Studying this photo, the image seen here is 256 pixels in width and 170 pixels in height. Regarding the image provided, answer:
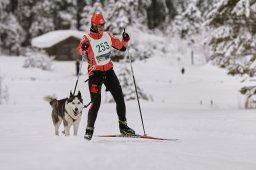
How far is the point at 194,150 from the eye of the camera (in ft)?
22.9

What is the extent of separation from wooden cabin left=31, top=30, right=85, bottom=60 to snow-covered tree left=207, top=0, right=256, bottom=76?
36921mm

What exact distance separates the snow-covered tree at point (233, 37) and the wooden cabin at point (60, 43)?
36.9 meters

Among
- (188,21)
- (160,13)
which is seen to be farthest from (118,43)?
(160,13)

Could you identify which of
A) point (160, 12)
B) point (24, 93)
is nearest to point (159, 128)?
point (24, 93)

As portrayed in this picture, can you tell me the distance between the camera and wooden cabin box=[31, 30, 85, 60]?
170ft

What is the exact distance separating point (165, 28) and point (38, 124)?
5132 centimetres

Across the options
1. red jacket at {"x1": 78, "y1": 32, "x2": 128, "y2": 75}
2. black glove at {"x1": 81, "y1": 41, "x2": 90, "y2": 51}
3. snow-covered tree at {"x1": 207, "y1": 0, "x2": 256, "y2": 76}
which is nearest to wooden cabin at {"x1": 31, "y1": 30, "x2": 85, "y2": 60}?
snow-covered tree at {"x1": 207, "y1": 0, "x2": 256, "y2": 76}

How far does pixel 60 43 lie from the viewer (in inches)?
2096

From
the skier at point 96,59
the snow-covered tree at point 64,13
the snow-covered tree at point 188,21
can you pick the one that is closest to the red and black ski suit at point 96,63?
the skier at point 96,59

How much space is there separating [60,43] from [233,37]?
131 ft

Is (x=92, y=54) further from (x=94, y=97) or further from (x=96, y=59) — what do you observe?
(x=94, y=97)

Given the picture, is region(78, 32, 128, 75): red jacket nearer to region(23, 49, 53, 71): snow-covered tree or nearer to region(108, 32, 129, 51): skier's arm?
region(108, 32, 129, 51): skier's arm

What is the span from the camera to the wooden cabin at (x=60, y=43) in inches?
2044

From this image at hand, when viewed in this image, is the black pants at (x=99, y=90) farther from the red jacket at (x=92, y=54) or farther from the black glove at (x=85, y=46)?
the black glove at (x=85, y=46)
